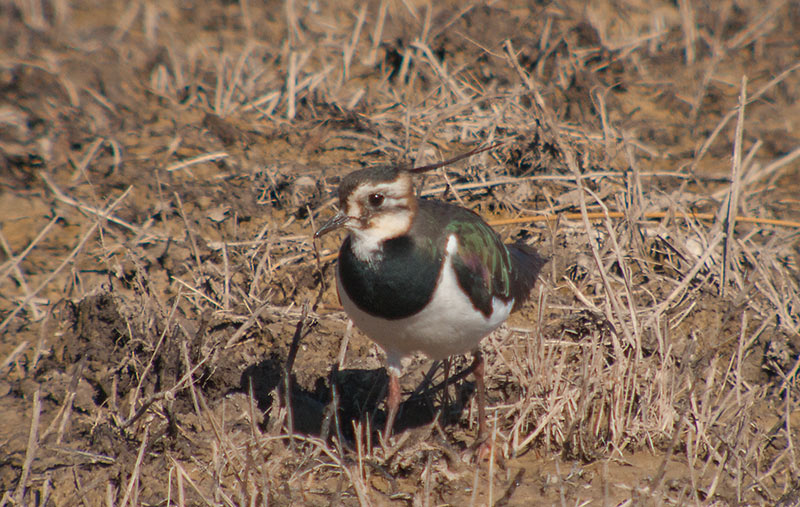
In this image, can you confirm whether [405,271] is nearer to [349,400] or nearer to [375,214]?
[375,214]

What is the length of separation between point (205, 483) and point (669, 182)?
11.5 ft

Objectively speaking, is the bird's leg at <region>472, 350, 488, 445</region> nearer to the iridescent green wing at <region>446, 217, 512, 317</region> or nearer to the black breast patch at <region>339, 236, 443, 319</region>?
the iridescent green wing at <region>446, 217, 512, 317</region>

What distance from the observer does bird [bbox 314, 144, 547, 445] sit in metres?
3.10

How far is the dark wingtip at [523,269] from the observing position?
12.2 feet

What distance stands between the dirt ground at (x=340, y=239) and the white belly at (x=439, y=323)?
0.44 m

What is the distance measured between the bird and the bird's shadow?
2.26ft

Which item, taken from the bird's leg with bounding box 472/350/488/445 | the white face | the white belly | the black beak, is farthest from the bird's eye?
the bird's leg with bounding box 472/350/488/445

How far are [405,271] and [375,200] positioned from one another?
0.31m

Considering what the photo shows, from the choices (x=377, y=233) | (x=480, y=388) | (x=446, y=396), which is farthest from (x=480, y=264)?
(x=446, y=396)

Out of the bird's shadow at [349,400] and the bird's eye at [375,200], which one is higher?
the bird's eye at [375,200]

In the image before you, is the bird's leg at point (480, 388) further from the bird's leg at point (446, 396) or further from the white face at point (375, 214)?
the white face at point (375, 214)

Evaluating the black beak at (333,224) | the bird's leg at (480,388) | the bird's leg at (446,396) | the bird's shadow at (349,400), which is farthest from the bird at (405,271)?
the bird's shadow at (349,400)

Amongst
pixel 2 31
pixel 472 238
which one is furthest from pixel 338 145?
pixel 2 31

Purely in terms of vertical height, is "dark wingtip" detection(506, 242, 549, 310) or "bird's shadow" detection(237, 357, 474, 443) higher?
"dark wingtip" detection(506, 242, 549, 310)
